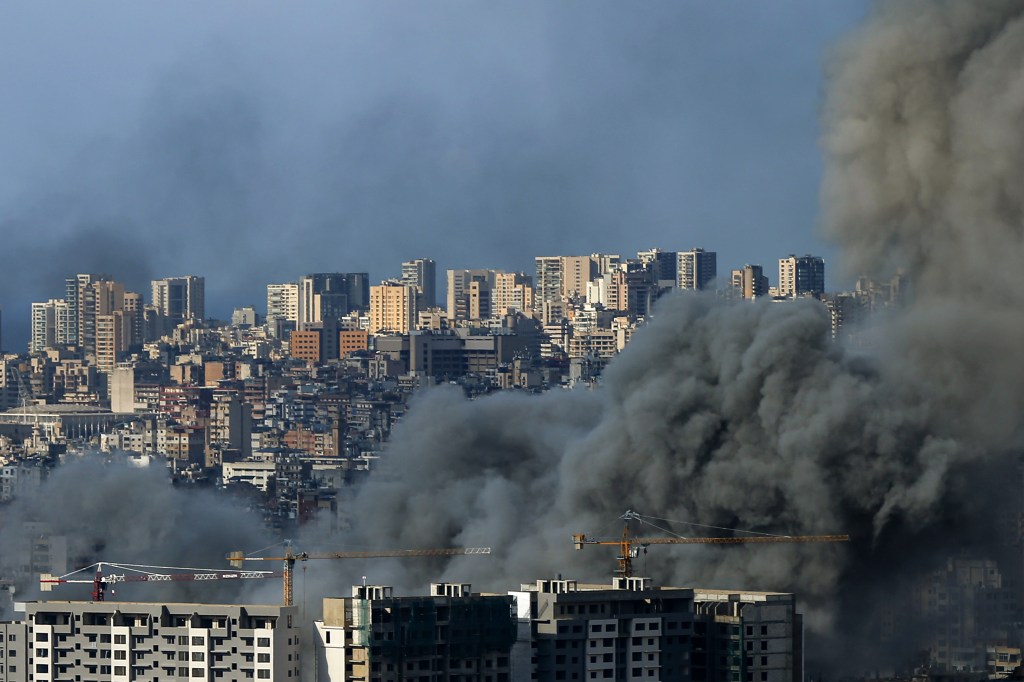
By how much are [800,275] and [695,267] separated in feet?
39.6

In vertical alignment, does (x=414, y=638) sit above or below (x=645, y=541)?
below

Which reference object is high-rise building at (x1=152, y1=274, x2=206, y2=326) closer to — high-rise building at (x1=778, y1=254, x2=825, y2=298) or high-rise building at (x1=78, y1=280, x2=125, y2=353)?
high-rise building at (x1=78, y1=280, x2=125, y2=353)

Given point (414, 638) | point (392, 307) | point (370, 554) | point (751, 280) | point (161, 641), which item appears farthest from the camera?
point (392, 307)

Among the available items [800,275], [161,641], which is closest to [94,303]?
[800,275]

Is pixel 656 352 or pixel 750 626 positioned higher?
pixel 656 352

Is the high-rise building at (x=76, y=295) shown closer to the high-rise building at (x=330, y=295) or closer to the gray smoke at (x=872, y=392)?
the high-rise building at (x=330, y=295)

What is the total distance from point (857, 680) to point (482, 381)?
38.0 metres

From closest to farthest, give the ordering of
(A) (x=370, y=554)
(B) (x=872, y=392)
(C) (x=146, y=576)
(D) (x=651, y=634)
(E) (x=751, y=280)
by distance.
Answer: (D) (x=651, y=634) → (B) (x=872, y=392) → (C) (x=146, y=576) → (A) (x=370, y=554) → (E) (x=751, y=280)

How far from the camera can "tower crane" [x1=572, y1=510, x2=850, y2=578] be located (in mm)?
36844

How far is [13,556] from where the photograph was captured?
4716 cm

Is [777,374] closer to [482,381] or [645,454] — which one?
[645,454]

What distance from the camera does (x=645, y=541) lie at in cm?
3738

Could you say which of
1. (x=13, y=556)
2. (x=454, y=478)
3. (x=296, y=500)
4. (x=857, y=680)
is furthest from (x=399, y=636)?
(x=296, y=500)

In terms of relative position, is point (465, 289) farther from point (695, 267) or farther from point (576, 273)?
point (695, 267)
